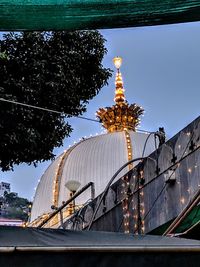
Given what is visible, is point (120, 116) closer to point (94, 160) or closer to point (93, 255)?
point (94, 160)

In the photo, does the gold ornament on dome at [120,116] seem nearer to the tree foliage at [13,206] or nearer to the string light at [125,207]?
the string light at [125,207]

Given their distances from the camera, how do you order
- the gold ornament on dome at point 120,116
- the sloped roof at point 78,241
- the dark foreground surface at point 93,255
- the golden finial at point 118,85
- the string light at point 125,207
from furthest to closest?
the golden finial at point 118,85 < the gold ornament on dome at point 120,116 < the string light at point 125,207 < the sloped roof at point 78,241 < the dark foreground surface at point 93,255

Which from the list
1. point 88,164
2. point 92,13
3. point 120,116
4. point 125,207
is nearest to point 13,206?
point 120,116

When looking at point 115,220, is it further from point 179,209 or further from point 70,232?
point 70,232

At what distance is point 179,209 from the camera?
922cm

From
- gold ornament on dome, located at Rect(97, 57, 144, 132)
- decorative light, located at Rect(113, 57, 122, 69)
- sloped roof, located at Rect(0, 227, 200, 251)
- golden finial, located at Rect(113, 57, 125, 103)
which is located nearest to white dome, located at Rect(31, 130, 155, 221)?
gold ornament on dome, located at Rect(97, 57, 144, 132)

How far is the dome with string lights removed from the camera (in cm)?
2633

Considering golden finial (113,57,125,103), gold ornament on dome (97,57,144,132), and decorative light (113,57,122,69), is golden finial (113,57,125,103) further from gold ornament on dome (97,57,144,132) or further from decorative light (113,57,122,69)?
gold ornament on dome (97,57,144,132)

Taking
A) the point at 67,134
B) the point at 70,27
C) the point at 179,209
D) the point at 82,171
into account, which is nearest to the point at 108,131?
the point at 82,171

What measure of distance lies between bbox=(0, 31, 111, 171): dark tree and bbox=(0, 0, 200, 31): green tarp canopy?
6448mm

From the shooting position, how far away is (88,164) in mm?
27391

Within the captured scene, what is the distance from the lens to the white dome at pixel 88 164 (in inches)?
1037

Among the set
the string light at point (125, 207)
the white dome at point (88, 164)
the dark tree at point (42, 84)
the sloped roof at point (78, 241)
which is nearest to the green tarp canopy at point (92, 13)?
the sloped roof at point (78, 241)

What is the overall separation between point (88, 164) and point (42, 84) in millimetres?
15302
